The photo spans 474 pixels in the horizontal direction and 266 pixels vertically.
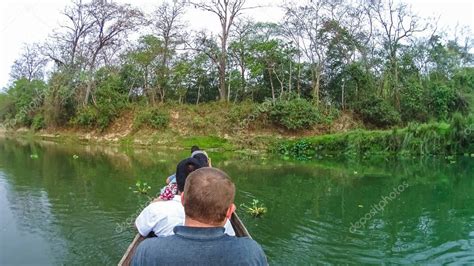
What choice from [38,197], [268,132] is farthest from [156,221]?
[268,132]

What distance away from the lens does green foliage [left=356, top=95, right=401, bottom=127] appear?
30.8 meters

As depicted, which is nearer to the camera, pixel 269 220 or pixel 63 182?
pixel 269 220

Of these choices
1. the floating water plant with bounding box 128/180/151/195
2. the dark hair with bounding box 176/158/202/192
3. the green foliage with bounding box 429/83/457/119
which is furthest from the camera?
the green foliage with bounding box 429/83/457/119

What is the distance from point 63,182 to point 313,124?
1926 cm

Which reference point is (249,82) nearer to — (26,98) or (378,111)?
(378,111)

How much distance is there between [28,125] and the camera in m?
41.6

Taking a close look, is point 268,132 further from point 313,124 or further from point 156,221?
point 156,221

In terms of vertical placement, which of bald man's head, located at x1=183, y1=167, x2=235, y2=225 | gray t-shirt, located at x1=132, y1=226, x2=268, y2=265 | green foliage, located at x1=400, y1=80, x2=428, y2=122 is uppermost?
green foliage, located at x1=400, y1=80, x2=428, y2=122

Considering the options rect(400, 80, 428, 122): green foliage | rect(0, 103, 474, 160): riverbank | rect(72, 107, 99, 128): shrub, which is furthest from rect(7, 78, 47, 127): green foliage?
rect(400, 80, 428, 122): green foliage

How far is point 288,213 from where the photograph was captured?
9.43 metres

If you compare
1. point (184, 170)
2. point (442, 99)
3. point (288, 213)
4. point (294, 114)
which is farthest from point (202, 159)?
point (442, 99)

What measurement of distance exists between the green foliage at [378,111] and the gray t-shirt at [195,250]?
30445 mm

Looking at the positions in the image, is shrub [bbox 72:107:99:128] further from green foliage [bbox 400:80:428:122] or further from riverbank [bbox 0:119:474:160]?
green foliage [bbox 400:80:428:122]

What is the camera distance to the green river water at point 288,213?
675cm
